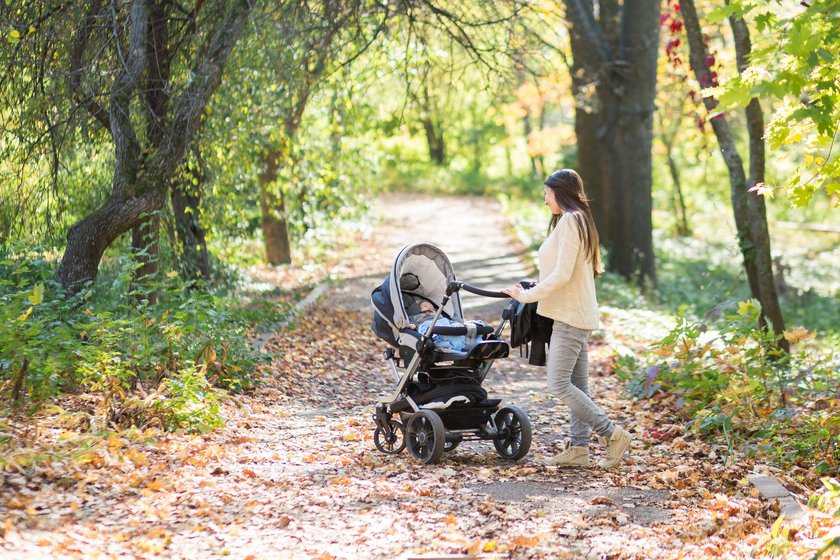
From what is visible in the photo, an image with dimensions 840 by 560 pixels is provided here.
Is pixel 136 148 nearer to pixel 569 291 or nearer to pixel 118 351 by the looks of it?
pixel 118 351

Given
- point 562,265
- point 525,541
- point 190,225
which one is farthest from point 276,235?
point 525,541

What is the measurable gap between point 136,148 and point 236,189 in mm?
3507

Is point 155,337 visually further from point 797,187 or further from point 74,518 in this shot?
point 797,187

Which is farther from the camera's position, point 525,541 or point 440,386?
point 440,386

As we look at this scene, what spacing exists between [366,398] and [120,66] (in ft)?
13.9

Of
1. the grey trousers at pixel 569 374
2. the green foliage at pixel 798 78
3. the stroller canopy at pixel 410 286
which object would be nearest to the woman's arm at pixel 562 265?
the grey trousers at pixel 569 374

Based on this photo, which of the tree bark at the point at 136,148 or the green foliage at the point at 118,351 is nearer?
the green foliage at the point at 118,351

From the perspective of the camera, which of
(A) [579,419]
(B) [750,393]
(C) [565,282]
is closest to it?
(C) [565,282]

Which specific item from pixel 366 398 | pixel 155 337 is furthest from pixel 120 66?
pixel 366 398

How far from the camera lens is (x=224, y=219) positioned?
1207 centimetres

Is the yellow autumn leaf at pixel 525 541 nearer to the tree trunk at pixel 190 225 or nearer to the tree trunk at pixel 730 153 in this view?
the tree trunk at pixel 730 153

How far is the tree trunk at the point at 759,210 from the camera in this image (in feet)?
31.2

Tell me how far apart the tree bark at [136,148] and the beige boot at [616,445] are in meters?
5.06

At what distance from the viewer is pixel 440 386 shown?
680cm
